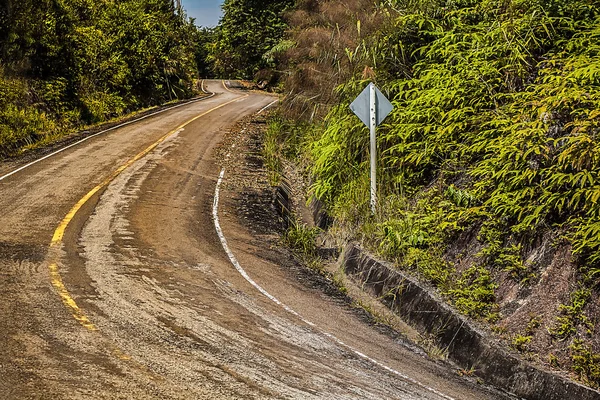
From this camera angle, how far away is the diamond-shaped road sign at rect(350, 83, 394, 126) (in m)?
10.9

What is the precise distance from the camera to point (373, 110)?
35.8 feet


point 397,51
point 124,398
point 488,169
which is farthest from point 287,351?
point 397,51

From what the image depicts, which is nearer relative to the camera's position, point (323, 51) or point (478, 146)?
point (478, 146)

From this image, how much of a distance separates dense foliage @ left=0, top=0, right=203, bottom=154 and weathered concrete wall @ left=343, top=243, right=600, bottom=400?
46.1 ft

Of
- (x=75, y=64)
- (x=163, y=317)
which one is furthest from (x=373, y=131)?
(x=75, y=64)

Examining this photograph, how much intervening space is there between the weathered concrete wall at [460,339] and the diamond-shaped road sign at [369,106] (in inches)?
96.5

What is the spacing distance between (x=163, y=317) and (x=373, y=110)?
18.5 feet

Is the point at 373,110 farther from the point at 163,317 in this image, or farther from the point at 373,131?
the point at 163,317

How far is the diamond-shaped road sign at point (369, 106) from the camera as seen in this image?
10.9 metres

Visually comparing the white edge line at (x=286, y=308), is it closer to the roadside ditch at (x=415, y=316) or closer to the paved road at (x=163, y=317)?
the paved road at (x=163, y=317)

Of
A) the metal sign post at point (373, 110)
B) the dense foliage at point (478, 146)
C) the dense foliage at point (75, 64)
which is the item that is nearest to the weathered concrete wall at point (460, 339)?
the dense foliage at point (478, 146)

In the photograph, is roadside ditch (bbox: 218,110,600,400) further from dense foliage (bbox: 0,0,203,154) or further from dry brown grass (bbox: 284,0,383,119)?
dense foliage (bbox: 0,0,203,154)

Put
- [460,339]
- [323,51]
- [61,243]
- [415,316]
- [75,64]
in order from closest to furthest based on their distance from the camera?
[460,339], [415,316], [61,243], [323,51], [75,64]

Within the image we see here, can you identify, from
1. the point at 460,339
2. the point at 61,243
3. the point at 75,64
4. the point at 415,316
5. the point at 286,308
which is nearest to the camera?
the point at 460,339
